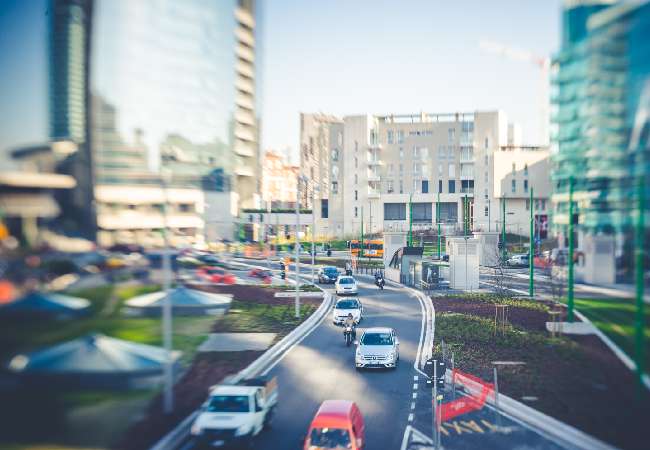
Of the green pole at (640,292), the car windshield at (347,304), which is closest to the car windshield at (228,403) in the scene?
the green pole at (640,292)

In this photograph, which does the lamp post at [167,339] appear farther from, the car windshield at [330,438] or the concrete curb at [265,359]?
the car windshield at [330,438]

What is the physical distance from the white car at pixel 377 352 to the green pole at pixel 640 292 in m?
9.89

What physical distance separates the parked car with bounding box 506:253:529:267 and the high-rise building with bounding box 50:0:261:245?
922 inches

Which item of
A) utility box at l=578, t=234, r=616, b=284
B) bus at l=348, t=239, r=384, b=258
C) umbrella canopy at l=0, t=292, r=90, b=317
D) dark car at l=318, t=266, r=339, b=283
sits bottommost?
dark car at l=318, t=266, r=339, b=283

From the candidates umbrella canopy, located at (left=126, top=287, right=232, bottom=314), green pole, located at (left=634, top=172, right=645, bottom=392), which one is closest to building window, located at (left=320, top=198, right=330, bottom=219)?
umbrella canopy, located at (left=126, top=287, right=232, bottom=314)

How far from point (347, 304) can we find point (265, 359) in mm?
8528

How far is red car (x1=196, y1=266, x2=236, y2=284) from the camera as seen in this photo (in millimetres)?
22158

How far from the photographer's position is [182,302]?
17266mm

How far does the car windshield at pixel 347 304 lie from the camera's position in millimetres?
28406

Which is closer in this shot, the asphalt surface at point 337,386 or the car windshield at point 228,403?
the car windshield at point 228,403

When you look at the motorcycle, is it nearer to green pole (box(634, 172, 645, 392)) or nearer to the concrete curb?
the concrete curb

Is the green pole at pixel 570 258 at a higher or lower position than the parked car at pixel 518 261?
higher

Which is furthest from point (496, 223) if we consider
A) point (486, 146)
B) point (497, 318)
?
point (497, 318)

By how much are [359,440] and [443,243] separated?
179 ft
